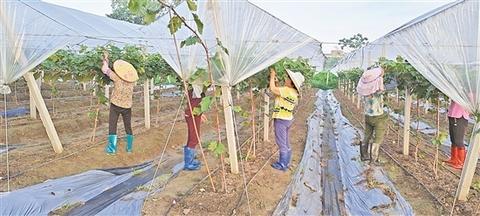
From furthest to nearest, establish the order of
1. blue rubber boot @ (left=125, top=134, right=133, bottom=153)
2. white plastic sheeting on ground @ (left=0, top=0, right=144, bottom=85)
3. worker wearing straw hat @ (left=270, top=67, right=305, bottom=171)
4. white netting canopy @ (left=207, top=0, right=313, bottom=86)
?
blue rubber boot @ (left=125, top=134, right=133, bottom=153) < worker wearing straw hat @ (left=270, top=67, right=305, bottom=171) < white plastic sheeting on ground @ (left=0, top=0, right=144, bottom=85) < white netting canopy @ (left=207, top=0, right=313, bottom=86)

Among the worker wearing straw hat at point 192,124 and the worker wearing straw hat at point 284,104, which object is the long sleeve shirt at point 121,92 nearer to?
the worker wearing straw hat at point 192,124

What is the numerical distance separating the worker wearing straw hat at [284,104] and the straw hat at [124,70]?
212 cm

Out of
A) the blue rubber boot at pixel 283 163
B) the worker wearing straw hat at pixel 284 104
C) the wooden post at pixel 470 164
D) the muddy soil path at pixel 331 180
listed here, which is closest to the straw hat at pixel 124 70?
the worker wearing straw hat at pixel 284 104

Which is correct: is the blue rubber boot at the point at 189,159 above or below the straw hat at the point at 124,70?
below

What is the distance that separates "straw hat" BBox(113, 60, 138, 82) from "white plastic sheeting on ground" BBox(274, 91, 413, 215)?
281 centimetres

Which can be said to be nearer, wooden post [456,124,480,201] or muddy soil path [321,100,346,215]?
wooden post [456,124,480,201]

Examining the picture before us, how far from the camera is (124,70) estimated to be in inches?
239

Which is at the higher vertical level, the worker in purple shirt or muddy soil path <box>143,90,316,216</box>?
the worker in purple shirt

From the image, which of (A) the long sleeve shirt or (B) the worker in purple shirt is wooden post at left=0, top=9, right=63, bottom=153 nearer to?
(A) the long sleeve shirt

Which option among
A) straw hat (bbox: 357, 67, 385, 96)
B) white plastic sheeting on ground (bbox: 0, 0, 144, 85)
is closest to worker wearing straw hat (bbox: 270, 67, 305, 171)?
straw hat (bbox: 357, 67, 385, 96)

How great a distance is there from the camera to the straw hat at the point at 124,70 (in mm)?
6012

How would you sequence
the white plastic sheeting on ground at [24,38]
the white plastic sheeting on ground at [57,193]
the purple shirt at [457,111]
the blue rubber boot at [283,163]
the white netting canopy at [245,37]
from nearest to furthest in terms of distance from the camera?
the white plastic sheeting on ground at [57,193]
the white netting canopy at [245,37]
the white plastic sheeting on ground at [24,38]
the blue rubber boot at [283,163]
the purple shirt at [457,111]

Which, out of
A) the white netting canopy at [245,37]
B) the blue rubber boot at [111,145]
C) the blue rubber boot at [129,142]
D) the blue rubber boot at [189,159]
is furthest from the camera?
the blue rubber boot at [129,142]

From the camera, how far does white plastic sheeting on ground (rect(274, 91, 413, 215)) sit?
433 centimetres
